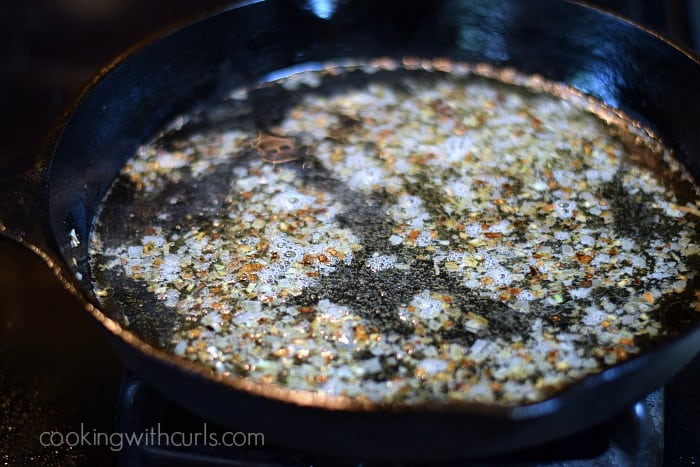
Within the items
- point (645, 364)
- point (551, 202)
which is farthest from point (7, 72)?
point (645, 364)

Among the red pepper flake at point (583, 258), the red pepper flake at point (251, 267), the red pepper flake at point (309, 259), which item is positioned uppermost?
the red pepper flake at point (583, 258)

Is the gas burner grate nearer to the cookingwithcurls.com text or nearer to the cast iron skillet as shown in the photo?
the cookingwithcurls.com text

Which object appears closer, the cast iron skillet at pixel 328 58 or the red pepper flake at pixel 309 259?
the cast iron skillet at pixel 328 58

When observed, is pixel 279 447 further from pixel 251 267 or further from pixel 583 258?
pixel 583 258

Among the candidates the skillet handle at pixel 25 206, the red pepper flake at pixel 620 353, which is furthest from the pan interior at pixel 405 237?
the skillet handle at pixel 25 206

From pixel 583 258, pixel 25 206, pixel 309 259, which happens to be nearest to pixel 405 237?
pixel 309 259

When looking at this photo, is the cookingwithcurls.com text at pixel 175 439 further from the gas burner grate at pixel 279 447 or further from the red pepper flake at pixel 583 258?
the red pepper flake at pixel 583 258
